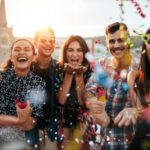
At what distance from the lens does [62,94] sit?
203 cm

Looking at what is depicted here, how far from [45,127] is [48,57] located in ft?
2.21

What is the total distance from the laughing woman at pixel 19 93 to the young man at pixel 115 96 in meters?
0.48

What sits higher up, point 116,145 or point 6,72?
point 6,72

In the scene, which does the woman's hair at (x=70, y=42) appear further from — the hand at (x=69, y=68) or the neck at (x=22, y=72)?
the neck at (x=22, y=72)

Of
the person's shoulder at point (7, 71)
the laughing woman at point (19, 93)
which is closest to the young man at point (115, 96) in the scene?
the laughing woman at point (19, 93)

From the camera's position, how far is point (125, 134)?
1.99 meters

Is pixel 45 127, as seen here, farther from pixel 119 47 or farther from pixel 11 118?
pixel 119 47

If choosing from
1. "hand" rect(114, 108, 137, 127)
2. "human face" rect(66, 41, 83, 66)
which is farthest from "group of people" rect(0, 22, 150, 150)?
"hand" rect(114, 108, 137, 127)

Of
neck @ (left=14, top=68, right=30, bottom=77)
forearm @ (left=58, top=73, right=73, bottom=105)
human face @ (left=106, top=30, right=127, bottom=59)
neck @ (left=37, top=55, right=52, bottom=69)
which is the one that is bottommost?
forearm @ (left=58, top=73, right=73, bottom=105)

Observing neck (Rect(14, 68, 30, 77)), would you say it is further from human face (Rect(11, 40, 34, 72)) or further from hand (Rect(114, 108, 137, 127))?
hand (Rect(114, 108, 137, 127))

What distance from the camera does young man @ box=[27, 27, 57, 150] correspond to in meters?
2.04

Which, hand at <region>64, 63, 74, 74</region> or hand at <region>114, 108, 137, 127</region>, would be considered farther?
hand at <region>64, 63, 74, 74</region>

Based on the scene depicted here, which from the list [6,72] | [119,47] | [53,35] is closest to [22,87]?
[6,72]

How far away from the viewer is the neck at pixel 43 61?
2.08m
